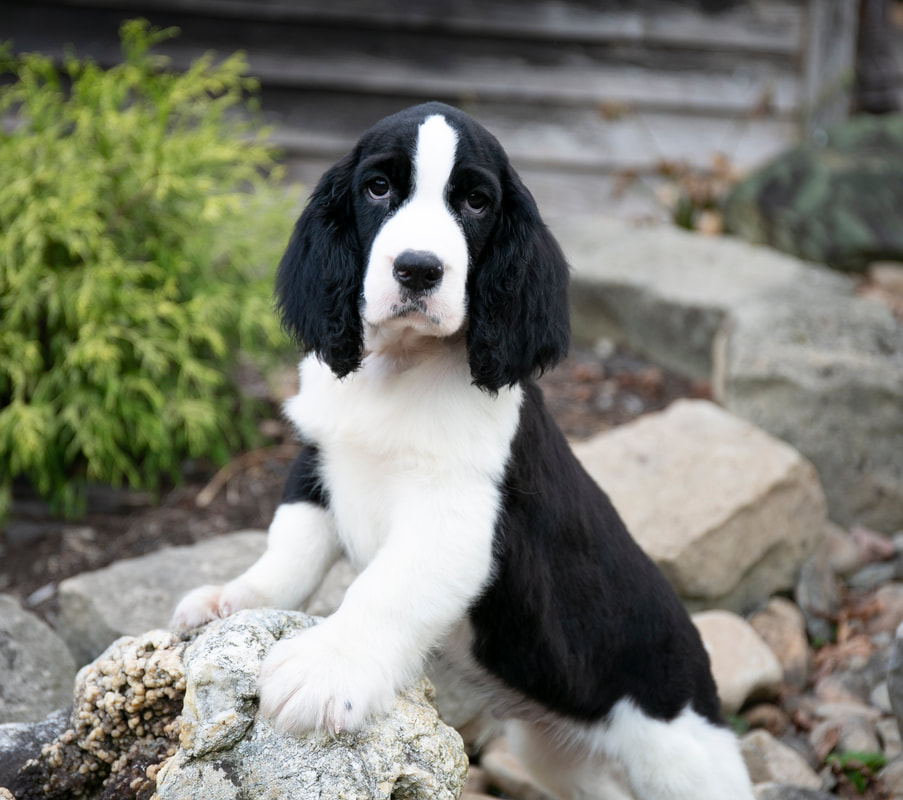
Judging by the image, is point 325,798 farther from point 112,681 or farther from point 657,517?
point 657,517

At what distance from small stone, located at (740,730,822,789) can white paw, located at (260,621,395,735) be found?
1.86 m

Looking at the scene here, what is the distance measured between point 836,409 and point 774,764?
84.0 inches

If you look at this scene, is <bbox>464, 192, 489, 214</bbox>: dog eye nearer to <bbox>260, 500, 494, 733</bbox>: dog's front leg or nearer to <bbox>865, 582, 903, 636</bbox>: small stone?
<bbox>260, 500, 494, 733</bbox>: dog's front leg

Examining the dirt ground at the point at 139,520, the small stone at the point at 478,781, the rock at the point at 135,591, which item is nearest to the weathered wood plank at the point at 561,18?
the dirt ground at the point at 139,520

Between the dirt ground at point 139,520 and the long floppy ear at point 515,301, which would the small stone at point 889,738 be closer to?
the long floppy ear at point 515,301

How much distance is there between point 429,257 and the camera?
2.24 meters

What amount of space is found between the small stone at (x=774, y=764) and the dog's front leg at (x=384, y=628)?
1713 millimetres

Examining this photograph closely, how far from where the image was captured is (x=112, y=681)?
2383 millimetres

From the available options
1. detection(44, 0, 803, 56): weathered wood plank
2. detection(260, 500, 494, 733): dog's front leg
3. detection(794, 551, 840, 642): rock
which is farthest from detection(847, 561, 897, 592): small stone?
detection(44, 0, 803, 56): weathered wood plank

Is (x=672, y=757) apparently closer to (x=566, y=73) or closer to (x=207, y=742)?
(x=207, y=742)

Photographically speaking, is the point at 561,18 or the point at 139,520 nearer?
the point at 139,520

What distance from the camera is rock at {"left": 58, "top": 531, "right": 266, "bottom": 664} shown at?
135 inches

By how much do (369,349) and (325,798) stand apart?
3.73 feet

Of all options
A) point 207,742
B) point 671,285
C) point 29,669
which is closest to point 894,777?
point 207,742
